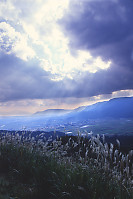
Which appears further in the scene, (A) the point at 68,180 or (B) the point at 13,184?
(B) the point at 13,184

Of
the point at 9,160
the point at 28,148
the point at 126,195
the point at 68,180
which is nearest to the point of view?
the point at 126,195

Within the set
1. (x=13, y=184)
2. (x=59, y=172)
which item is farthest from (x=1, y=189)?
(x=59, y=172)

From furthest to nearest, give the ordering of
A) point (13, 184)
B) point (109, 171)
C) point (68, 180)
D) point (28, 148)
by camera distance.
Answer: point (28, 148) < point (13, 184) < point (109, 171) < point (68, 180)

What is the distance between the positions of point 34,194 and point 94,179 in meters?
1.43

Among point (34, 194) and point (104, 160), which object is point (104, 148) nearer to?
point (104, 160)

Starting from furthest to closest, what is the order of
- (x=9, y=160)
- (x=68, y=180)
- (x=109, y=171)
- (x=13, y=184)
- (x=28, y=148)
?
(x=28, y=148) < (x=9, y=160) < (x=13, y=184) < (x=109, y=171) < (x=68, y=180)

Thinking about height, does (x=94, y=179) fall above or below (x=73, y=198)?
above

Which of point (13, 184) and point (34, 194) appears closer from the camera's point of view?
point (34, 194)

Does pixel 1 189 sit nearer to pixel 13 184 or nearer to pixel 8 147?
pixel 13 184

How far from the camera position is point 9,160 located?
17.0 feet

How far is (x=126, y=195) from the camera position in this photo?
305cm

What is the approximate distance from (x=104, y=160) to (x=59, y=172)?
1241 millimetres

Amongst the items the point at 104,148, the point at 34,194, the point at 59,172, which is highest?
the point at 104,148

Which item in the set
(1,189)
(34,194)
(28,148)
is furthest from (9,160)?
(34,194)
